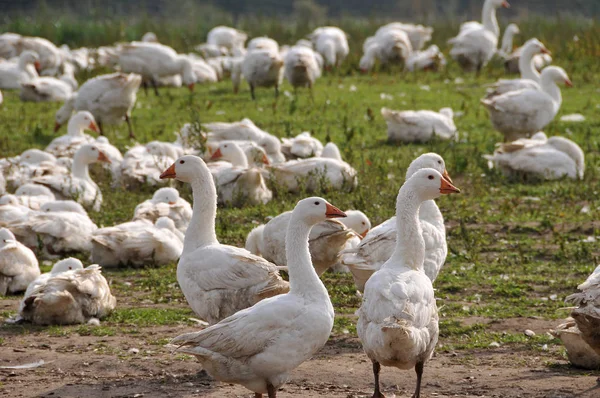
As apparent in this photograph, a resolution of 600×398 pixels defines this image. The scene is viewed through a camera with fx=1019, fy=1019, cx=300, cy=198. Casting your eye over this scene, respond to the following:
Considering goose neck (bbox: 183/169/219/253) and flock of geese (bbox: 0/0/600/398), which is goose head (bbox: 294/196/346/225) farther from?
goose neck (bbox: 183/169/219/253)

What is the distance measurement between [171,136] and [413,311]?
34.8 feet

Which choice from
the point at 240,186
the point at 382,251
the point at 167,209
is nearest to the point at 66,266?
the point at 167,209

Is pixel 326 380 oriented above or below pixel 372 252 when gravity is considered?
below

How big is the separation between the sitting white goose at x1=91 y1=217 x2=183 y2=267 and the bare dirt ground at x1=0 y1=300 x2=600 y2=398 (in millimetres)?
2125

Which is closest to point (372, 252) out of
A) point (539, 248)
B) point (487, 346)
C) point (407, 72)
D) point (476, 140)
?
point (487, 346)

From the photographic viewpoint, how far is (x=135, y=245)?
31.8ft

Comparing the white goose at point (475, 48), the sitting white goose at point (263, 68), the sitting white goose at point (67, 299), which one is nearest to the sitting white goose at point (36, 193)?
the sitting white goose at point (67, 299)

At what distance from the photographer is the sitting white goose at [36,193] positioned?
11.3m

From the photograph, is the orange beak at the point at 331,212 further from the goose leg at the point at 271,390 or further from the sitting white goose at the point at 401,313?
the goose leg at the point at 271,390

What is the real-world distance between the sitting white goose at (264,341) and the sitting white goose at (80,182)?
6.07 meters

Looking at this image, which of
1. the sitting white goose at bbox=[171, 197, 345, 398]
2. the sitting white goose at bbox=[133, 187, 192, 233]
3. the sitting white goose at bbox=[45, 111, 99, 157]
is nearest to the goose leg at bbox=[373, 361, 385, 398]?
the sitting white goose at bbox=[171, 197, 345, 398]

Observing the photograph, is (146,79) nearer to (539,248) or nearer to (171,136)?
(171,136)

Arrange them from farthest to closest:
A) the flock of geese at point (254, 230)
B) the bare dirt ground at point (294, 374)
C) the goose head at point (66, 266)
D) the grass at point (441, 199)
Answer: the goose head at point (66, 266), the grass at point (441, 199), the bare dirt ground at point (294, 374), the flock of geese at point (254, 230)

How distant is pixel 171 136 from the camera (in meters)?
16.1
